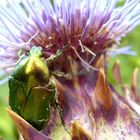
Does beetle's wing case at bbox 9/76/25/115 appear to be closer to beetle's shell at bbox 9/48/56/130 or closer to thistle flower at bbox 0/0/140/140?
beetle's shell at bbox 9/48/56/130

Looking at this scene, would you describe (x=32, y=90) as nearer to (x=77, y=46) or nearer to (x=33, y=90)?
(x=33, y=90)

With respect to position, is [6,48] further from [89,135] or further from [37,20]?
[89,135]

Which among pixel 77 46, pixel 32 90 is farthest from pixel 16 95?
pixel 77 46

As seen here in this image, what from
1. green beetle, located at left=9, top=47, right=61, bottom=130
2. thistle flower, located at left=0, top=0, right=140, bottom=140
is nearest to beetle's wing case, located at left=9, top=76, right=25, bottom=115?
green beetle, located at left=9, top=47, right=61, bottom=130

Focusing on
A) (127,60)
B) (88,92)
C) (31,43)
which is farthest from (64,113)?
(127,60)

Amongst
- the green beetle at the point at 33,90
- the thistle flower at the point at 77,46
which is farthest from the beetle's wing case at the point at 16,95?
the thistle flower at the point at 77,46

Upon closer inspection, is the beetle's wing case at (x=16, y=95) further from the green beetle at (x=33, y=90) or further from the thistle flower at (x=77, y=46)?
the thistle flower at (x=77, y=46)
